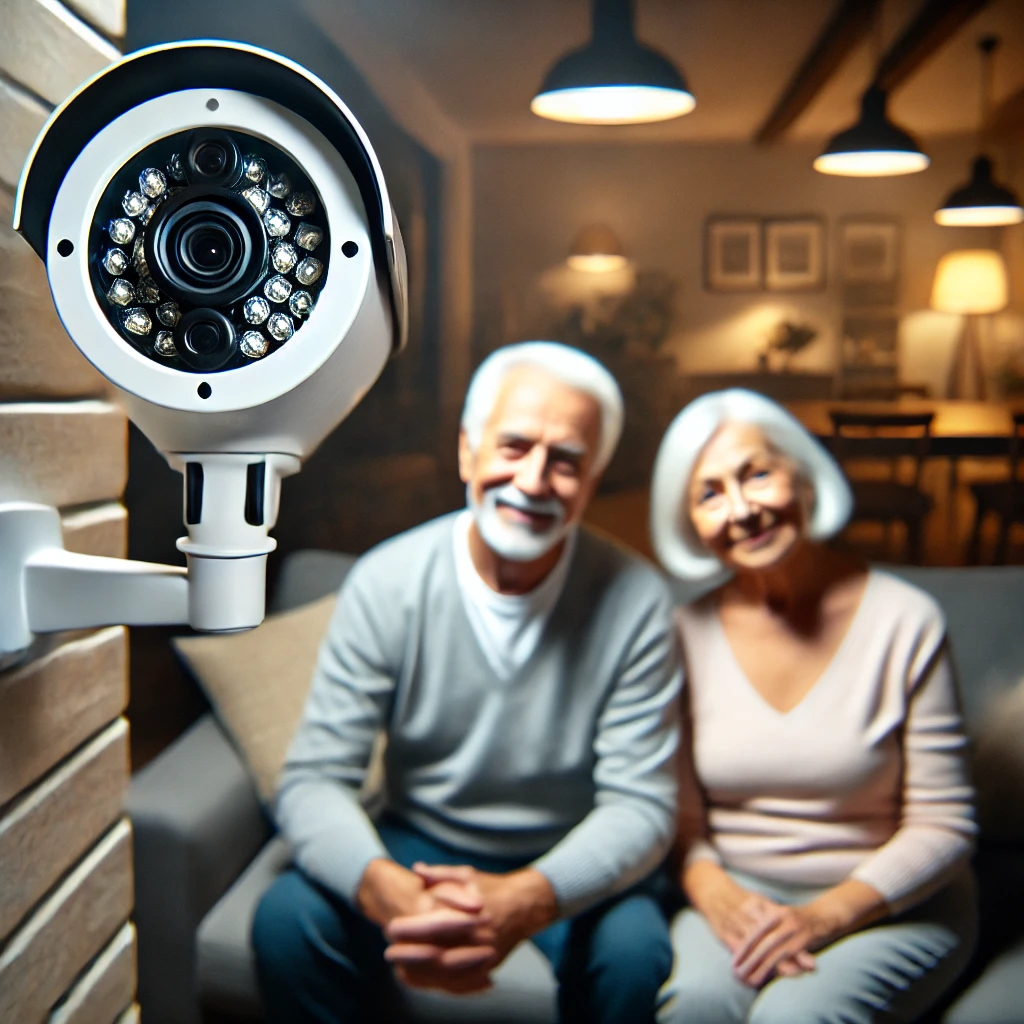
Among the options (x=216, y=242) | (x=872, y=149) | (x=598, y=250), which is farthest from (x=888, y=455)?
(x=216, y=242)

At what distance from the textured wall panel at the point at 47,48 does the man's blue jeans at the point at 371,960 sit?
1.15 meters

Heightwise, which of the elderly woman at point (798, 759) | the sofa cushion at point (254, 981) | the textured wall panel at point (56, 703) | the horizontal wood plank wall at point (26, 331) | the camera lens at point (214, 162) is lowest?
the sofa cushion at point (254, 981)

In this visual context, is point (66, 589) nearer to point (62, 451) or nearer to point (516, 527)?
point (62, 451)

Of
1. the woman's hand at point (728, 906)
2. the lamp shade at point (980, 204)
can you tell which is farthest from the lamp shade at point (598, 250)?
the woman's hand at point (728, 906)

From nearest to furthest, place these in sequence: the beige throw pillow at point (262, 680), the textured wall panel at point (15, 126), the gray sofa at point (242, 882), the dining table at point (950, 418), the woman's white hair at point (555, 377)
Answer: the textured wall panel at point (15, 126)
the gray sofa at point (242, 882)
the woman's white hair at point (555, 377)
the beige throw pillow at point (262, 680)
the dining table at point (950, 418)

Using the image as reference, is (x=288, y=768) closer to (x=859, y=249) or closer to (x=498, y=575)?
(x=498, y=575)

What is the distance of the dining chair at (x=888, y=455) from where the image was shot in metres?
2.08

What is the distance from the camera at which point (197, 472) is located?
0.38 m

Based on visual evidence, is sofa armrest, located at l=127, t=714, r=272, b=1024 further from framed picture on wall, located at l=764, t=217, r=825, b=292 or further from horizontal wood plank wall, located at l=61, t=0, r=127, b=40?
framed picture on wall, located at l=764, t=217, r=825, b=292

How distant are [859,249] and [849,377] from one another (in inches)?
10.1

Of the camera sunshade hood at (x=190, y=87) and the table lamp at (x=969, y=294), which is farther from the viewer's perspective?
the table lamp at (x=969, y=294)

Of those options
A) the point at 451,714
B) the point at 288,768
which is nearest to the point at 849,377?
the point at 451,714

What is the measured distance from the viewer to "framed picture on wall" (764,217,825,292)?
2.05 m

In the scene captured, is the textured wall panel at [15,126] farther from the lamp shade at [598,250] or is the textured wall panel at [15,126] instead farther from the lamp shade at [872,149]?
Result: the lamp shade at [872,149]
